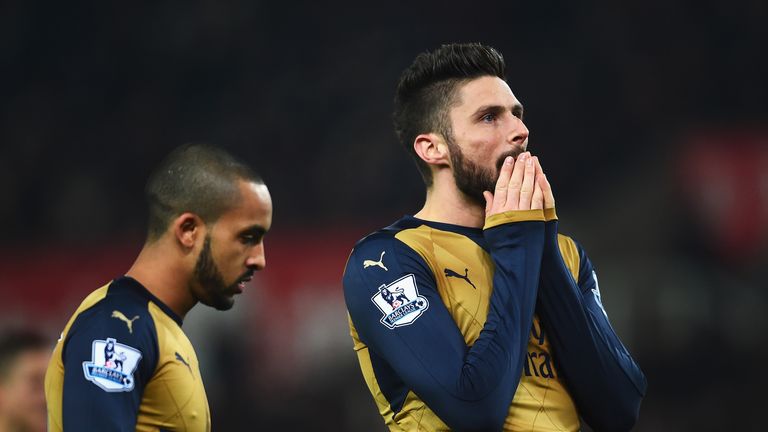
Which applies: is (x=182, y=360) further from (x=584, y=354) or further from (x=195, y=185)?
(x=584, y=354)

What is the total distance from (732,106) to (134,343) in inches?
399

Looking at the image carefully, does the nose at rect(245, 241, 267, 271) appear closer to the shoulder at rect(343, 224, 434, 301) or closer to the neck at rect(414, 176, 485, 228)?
the shoulder at rect(343, 224, 434, 301)

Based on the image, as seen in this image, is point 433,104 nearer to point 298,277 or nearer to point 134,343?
point 134,343

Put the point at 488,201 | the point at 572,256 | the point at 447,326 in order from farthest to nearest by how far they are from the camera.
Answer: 1. the point at 572,256
2. the point at 488,201
3. the point at 447,326

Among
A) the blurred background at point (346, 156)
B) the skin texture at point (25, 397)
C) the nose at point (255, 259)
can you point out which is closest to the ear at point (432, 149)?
the nose at point (255, 259)

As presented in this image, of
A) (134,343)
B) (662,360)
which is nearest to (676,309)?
(662,360)

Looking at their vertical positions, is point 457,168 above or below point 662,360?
above

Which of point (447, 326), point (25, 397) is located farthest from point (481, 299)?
point (25, 397)

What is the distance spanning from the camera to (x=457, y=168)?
3568 millimetres

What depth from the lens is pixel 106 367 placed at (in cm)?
290

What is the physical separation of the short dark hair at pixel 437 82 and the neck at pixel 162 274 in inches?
36.8

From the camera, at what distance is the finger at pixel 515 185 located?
3.34 m

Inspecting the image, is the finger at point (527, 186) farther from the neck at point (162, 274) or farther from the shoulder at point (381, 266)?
the neck at point (162, 274)

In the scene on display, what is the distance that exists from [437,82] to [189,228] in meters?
1.05
